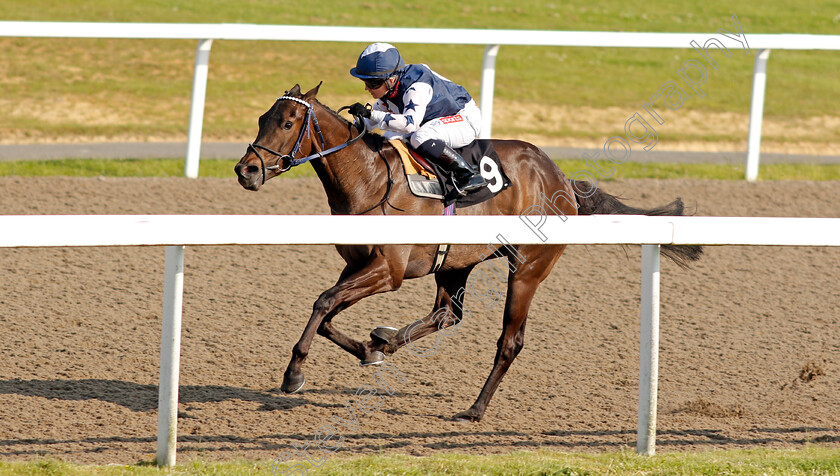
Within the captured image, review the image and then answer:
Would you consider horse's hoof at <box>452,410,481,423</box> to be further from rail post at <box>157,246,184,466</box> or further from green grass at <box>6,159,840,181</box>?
green grass at <box>6,159,840,181</box>

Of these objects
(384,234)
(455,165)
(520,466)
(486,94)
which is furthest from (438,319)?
(486,94)

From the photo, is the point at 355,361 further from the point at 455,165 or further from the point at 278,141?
the point at 278,141

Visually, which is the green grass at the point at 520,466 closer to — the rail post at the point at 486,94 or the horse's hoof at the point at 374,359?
the horse's hoof at the point at 374,359

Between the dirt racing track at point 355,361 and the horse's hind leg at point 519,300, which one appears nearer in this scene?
the dirt racing track at point 355,361

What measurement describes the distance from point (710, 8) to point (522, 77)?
7686 mm

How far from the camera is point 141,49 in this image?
1572cm

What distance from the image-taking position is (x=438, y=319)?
5.39 metres

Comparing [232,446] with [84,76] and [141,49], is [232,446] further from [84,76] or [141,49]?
[141,49]

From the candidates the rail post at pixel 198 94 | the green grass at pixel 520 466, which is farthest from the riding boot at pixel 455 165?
the rail post at pixel 198 94

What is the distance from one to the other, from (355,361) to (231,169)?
173 inches

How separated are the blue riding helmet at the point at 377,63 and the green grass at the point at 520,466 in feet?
6.94

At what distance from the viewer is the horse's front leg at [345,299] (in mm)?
4551

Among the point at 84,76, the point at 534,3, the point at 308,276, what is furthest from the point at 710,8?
the point at 308,276

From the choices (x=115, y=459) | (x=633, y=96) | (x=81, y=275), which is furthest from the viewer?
(x=633, y=96)
